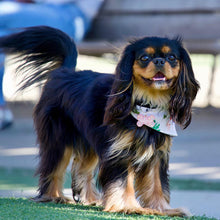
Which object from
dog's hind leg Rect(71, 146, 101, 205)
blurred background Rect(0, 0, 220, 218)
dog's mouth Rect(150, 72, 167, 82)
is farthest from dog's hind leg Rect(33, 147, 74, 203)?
blurred background Rect(0, 0, 220, 218)

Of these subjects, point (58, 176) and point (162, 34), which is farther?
point (162, 34)

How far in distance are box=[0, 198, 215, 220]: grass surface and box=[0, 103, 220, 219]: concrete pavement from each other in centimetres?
83

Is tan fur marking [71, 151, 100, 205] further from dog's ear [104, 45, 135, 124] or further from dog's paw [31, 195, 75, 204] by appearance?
dog's ear [104, 45, 135, 124]

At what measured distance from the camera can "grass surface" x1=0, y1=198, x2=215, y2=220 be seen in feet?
12.9

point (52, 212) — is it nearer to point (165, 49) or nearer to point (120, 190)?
point (120, 190)

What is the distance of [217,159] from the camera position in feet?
24.6

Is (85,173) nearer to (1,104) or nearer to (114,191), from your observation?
(114,191)

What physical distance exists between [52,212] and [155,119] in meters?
1.02

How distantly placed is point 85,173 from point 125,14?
5.25 meters

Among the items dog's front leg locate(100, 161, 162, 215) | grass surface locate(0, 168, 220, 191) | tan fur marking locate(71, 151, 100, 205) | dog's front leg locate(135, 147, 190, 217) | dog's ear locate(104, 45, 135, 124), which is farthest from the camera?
grass surface locate(0, 168, 220, 191)

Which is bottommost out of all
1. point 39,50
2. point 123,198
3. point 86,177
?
point 86,177

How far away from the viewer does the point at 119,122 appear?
4.12 meters

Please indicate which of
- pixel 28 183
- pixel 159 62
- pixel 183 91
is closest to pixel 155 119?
pixel 183 91

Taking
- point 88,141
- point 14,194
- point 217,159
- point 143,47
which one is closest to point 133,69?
point 143,47
